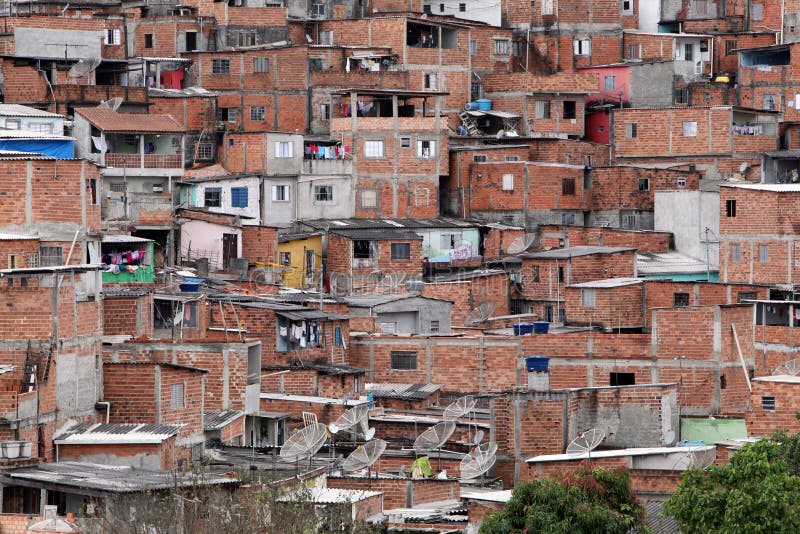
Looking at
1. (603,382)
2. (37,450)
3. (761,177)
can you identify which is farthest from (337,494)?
(761,177)

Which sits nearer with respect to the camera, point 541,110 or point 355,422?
point 355,422

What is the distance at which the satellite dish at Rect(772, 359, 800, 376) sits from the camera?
49.0 m

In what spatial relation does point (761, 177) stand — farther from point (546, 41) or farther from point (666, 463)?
point (666, 463)

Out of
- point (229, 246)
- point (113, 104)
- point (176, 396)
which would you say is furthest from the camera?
point (113, 104)

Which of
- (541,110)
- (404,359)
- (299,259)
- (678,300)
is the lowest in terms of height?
(404,359)

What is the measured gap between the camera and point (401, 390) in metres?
50.7

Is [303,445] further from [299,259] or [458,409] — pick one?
[299,259]

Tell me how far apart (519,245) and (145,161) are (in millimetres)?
11765

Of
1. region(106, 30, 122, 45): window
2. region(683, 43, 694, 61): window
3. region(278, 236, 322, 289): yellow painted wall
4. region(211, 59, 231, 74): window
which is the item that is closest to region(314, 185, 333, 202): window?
region(278, 236, 322, 289): yellow painted wall

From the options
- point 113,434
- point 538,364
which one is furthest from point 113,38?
point 113,434

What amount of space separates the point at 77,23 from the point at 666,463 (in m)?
31.5

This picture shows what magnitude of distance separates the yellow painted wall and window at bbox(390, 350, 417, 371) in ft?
29.7

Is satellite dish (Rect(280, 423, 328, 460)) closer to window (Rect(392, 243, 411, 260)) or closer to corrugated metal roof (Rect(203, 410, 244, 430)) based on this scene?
corrugated metal roof (Rect(203, 410, 244, 430))

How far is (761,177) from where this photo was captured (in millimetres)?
70250
